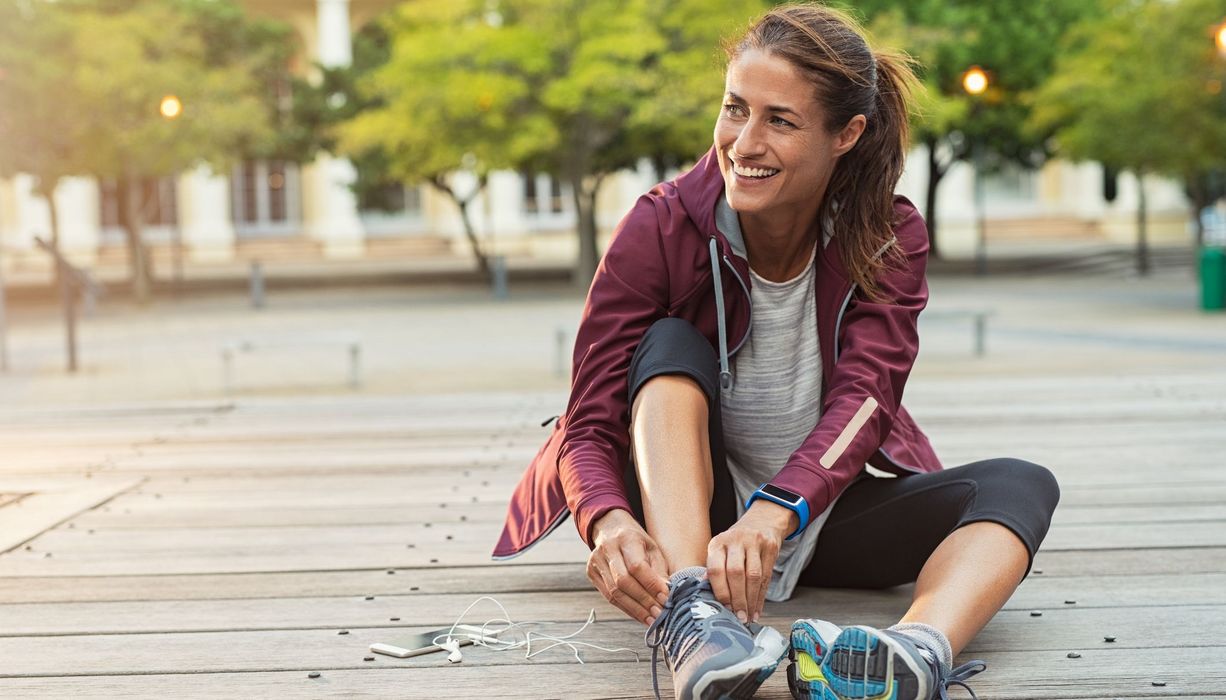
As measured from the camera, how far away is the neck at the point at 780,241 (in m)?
2.99

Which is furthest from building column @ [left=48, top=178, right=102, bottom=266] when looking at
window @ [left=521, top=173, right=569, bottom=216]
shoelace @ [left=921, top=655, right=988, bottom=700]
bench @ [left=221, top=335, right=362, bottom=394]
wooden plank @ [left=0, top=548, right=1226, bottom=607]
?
shoelace @ [left=921, top=655, right=988, bottom=700]

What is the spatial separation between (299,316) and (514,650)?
19004 mm

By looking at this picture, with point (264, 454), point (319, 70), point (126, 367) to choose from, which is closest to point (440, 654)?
point (264, 454)

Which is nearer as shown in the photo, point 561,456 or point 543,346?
point 561,456

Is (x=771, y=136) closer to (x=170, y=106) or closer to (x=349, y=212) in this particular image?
(x=170, y=106)

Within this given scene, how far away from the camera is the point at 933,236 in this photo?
33.3 metres

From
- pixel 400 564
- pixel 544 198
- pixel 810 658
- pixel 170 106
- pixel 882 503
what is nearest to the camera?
pixel 810 658

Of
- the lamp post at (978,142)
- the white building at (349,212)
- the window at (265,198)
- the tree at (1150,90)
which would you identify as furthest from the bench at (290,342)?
the window at (265,198)

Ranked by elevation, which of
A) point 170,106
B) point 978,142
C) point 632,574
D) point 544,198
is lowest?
point 632,574

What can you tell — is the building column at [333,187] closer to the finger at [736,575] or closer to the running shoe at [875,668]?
the finger at [736,575]

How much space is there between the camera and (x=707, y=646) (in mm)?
2357

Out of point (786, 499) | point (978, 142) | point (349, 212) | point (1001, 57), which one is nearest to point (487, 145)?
point (1001, 57)

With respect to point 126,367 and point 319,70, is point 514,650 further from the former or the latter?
point 319,70

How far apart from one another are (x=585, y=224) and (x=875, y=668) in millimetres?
22675
